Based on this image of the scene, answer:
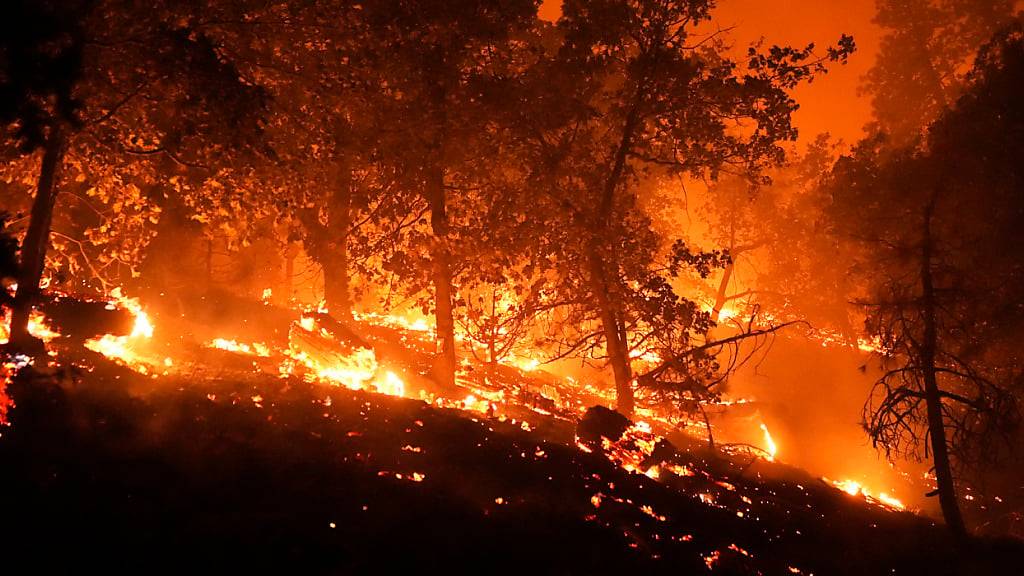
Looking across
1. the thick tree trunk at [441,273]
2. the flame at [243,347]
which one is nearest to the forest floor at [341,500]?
the thick tree trunk at [441,273]

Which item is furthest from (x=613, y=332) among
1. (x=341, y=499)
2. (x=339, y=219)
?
(x=341, y=499)

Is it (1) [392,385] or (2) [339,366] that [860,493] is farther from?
(2) [339,366]

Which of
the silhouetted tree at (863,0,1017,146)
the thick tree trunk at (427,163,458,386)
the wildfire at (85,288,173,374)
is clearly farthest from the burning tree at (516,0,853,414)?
the silhouetted tree at (863,0,1017,146)

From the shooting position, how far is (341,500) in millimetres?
5641

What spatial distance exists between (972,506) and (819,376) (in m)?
21.1

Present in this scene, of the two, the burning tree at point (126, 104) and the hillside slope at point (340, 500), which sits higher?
the burning tree at point (126, 104)

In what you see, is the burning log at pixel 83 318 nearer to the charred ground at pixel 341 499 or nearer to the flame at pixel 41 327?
the flame at pixel 41 327

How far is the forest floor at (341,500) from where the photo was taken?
4516mm

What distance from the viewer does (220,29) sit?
10.1m

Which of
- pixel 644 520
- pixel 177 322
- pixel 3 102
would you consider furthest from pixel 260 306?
pixel 644 520

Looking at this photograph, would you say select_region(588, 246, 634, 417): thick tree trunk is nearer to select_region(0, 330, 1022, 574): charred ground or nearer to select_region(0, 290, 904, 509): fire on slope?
select_region(0, 290, 904, 509): fire on slope

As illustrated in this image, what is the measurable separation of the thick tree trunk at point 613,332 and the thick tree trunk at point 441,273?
3.70 metres

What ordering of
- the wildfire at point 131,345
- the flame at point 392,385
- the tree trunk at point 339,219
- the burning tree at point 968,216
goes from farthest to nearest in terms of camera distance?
the flame at point 392,385 → the tree trunk at point 339,219 → the burning tree at point 968,216 → the wildfire at point 131,345

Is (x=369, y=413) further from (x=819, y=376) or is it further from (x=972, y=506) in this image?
(x=819, y=376)
